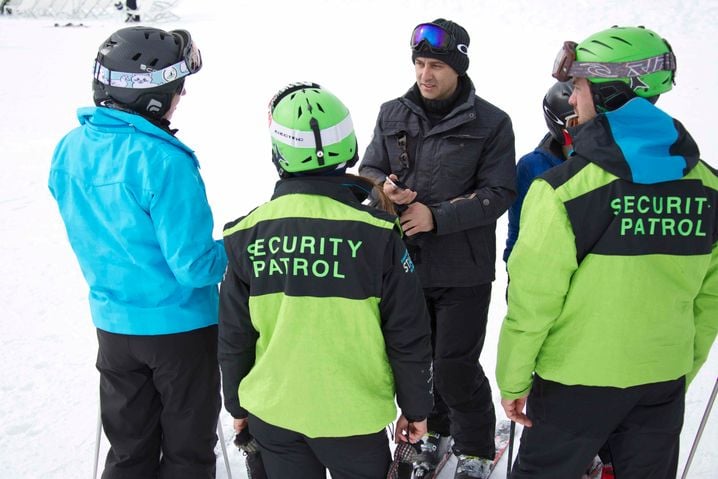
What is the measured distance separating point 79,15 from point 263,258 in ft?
83.4

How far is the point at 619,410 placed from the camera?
2146mm

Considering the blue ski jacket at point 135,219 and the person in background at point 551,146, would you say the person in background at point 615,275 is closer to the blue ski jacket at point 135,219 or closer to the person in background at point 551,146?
the person in background at point 551,146

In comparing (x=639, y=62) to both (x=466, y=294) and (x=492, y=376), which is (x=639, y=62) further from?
(x=492, y=376)

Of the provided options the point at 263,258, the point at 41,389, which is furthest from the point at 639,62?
the point at 41,389

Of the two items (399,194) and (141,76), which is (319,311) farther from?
(141,76)

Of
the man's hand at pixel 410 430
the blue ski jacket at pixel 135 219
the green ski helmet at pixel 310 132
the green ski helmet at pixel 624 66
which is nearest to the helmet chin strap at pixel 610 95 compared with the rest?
the green ski helmet at pixel 624 66

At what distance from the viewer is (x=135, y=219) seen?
2.29 metres

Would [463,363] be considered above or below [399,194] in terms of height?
below

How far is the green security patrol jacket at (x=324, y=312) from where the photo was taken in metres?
1.92

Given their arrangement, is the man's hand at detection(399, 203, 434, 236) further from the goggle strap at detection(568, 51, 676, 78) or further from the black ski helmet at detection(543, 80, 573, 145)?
the goggle strap at detection(568, 51, 676, 78)

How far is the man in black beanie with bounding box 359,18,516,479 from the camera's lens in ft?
8.84

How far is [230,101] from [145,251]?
956 centimetres

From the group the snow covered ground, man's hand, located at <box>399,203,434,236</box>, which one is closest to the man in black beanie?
man's hand, located at <box>399,203,434,236</box>

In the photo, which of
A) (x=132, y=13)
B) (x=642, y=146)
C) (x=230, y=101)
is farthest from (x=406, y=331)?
(x=132, y=13)
